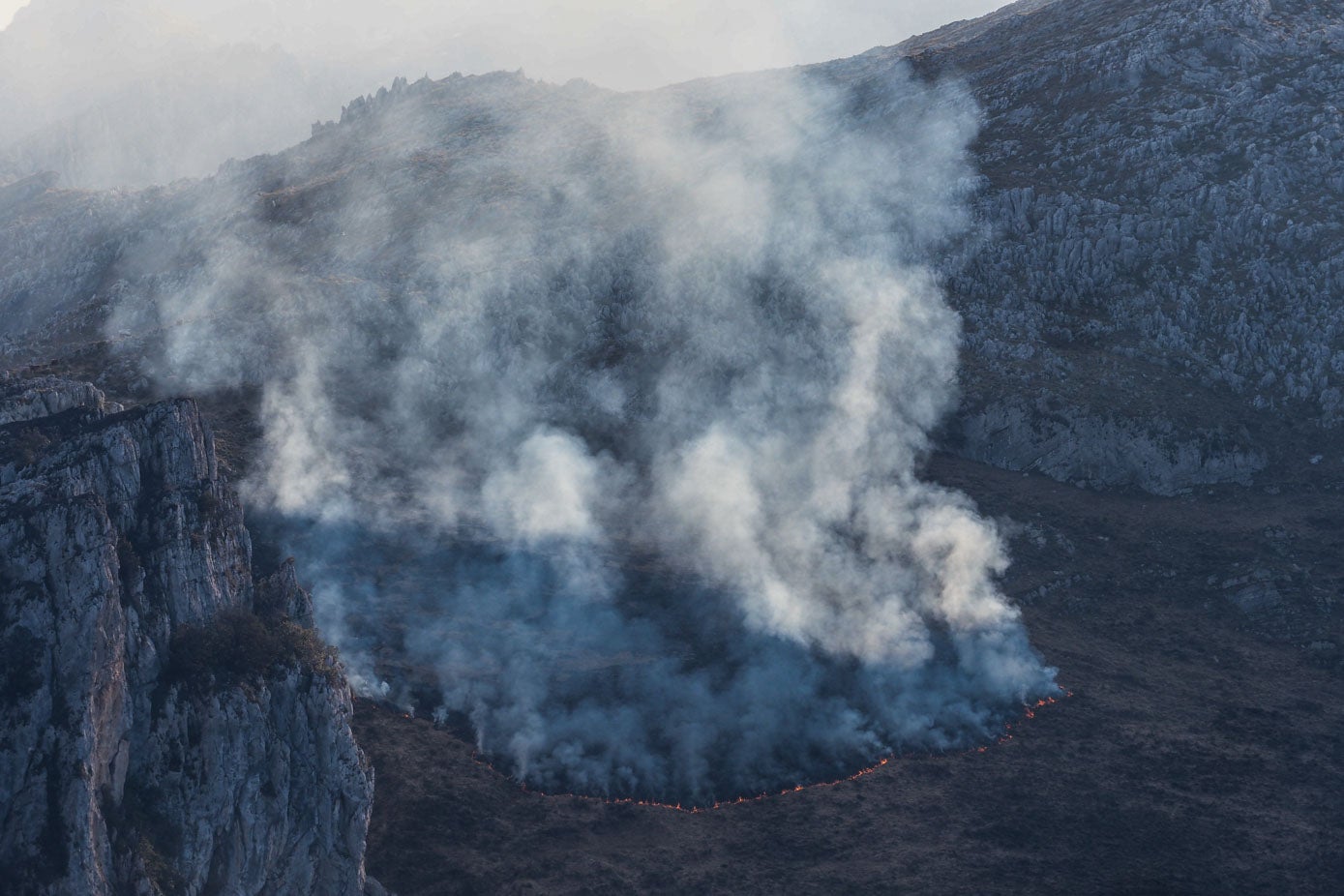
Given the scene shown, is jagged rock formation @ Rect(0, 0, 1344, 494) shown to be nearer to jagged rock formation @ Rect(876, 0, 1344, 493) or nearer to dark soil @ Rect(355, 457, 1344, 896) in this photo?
jagged rock formation @ Rect(876, 0, 1344, 493)

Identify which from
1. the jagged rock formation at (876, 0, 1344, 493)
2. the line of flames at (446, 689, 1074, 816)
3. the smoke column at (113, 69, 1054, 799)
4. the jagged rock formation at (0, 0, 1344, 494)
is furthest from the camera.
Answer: the jagged rock formation at (0, 0, 1344, 494)

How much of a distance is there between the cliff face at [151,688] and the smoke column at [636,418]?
14.6 m

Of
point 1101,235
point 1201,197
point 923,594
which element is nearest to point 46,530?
point 923,594

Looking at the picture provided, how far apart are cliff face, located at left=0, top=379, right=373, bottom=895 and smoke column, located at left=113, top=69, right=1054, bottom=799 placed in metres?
14.6

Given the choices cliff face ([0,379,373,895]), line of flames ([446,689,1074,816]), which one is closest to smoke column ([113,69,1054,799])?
line of flames ([446,689,1074,816])

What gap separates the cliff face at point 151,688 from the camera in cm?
4575

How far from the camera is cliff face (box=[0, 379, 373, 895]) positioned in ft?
150

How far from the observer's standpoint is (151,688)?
2032 inches

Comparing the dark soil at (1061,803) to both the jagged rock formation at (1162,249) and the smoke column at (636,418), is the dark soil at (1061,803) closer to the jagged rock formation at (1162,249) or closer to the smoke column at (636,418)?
the smoke column at (636,418)

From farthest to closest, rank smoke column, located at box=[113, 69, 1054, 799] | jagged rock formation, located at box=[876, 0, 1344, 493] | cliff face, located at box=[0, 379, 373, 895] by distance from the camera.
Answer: jagged rock formation, located at box=[876, 0, 1344, 493], smoke column, located at box=[113, 69, 1054, 799], cliff face, located at box=[0, 379, 373, 895]

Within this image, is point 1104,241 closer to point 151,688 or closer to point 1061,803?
point 1061,803

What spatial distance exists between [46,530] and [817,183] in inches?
3775

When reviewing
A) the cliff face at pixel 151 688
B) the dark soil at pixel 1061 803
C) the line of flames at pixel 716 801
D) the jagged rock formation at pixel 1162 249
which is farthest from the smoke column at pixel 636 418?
the cliff face at pixel 151 688

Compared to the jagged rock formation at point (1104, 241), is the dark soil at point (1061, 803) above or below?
below
